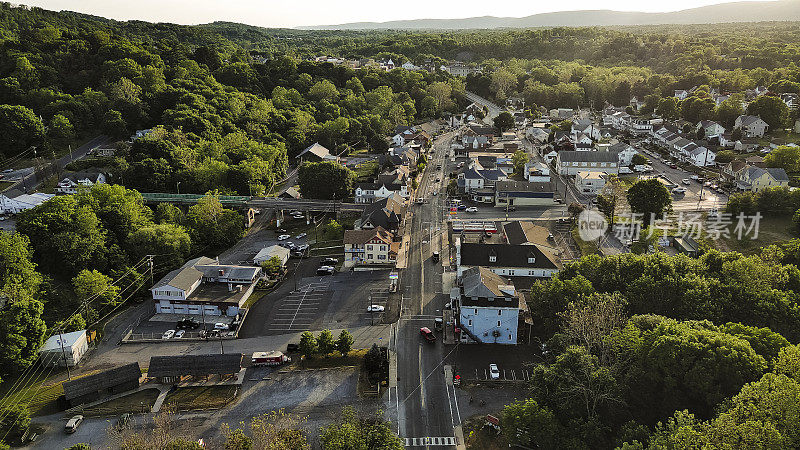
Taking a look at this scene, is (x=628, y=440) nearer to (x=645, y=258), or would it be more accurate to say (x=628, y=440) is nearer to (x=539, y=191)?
(x=645, y=258)

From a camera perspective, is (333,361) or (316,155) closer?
(333,361)

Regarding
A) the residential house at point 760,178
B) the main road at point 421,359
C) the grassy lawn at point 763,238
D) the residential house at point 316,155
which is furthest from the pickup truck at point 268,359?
the residential house at point 760,178

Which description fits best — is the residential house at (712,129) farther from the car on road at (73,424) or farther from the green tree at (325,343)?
the car on road at (73,424)

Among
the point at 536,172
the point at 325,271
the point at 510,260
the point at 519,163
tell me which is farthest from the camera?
the point at 519,163

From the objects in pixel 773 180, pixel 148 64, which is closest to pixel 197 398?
pixel 773 180

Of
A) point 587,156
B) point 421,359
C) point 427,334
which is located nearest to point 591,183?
point 587,156

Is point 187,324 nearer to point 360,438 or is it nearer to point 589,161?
point 360,438

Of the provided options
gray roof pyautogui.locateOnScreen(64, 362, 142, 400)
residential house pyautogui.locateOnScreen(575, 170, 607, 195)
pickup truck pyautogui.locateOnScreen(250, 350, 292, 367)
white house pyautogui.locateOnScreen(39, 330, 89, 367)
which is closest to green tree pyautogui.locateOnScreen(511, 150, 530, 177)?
residential house pyautogui.locateOnScreen(575, 170, 607, 195)

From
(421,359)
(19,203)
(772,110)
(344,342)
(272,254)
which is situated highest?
(772,110)
